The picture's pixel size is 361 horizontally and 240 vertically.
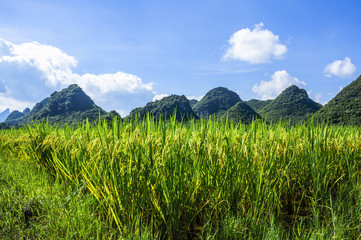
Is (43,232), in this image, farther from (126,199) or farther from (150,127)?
(150,127)

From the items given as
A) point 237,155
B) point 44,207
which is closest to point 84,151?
point 44,207

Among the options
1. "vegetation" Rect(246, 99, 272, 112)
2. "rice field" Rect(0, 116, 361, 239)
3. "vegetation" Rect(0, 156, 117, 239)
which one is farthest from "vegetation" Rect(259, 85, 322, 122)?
"vegetation" Rect(0, 156, 117, 239)

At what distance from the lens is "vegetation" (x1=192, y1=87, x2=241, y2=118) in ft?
560

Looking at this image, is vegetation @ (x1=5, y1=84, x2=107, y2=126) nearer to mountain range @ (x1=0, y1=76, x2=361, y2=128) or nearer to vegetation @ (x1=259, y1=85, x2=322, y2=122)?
mountain range @ (x1=0, y1=76, x2=361, y2=128)

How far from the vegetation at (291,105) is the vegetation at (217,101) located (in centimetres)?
3450

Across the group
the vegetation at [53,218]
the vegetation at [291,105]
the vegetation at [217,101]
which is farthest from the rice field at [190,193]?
the vegetation at [217,101]

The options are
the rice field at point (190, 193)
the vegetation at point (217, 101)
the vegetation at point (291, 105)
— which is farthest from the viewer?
the vegetation at point (217, 101)

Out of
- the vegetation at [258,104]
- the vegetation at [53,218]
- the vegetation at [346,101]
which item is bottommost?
the vegetation at [53,218]

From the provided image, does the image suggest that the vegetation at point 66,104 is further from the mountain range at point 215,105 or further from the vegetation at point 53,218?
the vegetation at point 53,218

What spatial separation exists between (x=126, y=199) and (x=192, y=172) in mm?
708

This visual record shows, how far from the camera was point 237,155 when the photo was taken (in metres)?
2.44

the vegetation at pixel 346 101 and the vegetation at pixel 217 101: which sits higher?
the vegetation at pixel 217 101

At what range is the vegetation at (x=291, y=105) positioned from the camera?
117 m

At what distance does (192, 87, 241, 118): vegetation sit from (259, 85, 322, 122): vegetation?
34496 mm
